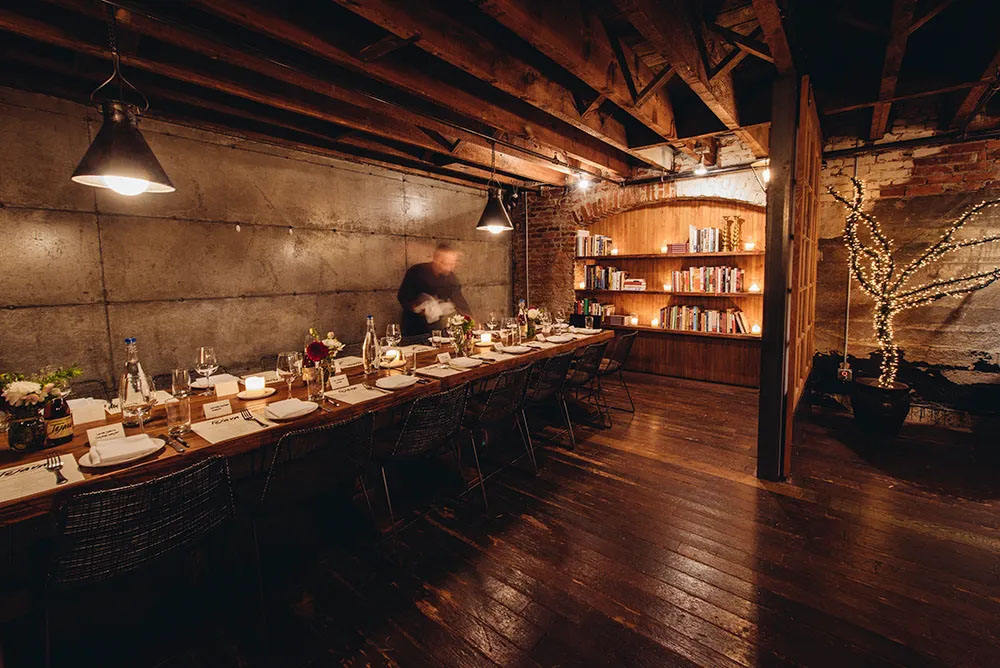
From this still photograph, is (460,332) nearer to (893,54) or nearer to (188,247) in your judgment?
(188,247)

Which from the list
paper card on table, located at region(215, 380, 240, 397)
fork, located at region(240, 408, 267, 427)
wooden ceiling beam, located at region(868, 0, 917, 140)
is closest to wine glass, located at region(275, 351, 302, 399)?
paper card on table, located at region(215, 380, 240, 397)

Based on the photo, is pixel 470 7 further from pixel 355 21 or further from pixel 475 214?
pixel 475 214

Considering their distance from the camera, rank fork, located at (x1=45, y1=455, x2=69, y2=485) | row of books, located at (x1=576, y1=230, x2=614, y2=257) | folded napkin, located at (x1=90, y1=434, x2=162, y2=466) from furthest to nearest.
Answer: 1. row of books, located at (x1=576, y1=230, x2=614, y2=257)
2. folded napkin, located at (x1=90, y1=434, x2=162, y2=466)
3. fork, located at (x1=45, y1=455, x2=69, y2=485)

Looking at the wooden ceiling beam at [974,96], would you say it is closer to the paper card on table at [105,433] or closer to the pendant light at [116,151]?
the pendant light at [116,151]

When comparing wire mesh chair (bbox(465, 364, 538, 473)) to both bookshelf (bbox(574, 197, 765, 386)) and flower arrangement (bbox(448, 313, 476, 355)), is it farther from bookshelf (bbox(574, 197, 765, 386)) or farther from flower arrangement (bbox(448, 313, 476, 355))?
bookshelf (bbox(574, 197, 765, 386))

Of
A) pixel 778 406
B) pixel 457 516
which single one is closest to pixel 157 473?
pixel 457 516

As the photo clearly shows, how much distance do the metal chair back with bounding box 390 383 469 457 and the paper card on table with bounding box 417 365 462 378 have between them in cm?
45

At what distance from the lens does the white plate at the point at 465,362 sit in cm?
334

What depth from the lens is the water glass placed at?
2.00 metres

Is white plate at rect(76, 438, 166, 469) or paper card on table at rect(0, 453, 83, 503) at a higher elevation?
white plate at rect(76, 438, 166, 469)

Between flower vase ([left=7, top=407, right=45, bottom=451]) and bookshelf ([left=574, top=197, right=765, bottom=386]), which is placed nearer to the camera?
flower vase ([left=7, top=407, right=45, bottom=451])

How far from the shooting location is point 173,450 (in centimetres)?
183

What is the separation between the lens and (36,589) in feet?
4.96

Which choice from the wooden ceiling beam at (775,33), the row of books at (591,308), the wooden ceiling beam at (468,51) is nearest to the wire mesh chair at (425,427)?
the wooden ceiling beam at (468,51)
